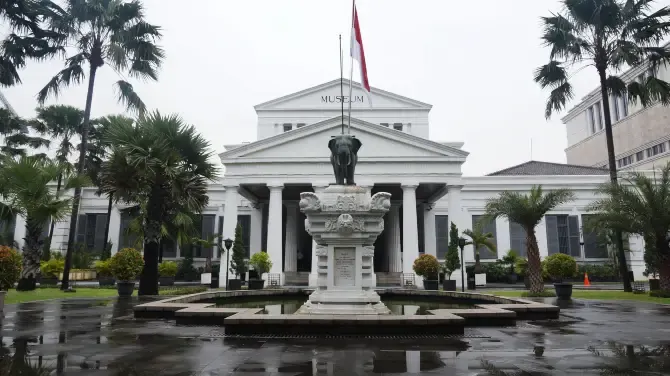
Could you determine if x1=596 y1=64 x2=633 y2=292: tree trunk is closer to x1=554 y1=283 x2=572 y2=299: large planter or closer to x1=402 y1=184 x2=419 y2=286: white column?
x1=554 y1=283 x2=572 y2=299: large planter

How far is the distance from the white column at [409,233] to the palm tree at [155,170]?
15526 millimetres

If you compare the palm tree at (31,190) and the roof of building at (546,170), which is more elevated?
the roof of building at (546,170)

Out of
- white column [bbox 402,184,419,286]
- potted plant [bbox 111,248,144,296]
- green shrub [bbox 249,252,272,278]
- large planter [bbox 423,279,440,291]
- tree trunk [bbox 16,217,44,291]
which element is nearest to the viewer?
potted plant [bbox 111,248,144,296]

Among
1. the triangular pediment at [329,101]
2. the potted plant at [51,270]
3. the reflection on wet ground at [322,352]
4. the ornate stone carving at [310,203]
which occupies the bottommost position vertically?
the reflection on wet ground at [322,352]

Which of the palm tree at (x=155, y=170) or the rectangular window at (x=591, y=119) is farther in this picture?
the rectangular window at (x=591, y=119)

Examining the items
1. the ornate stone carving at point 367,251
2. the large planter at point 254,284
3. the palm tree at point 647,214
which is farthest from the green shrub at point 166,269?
the palm tree at point 647,214

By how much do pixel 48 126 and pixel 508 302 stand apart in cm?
3382

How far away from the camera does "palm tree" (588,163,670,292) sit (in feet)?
66.4

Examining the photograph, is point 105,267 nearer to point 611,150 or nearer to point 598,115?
point 611,150

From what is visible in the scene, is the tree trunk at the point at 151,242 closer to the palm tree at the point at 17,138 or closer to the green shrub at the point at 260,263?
the green shrub at the point at 260,263

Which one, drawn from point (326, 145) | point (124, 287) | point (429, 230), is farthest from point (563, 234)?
point (124, 287)

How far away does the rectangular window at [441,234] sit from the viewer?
40.5 meters

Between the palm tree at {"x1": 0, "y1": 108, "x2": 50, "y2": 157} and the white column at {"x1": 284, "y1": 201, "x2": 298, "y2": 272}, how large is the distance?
63.5ft

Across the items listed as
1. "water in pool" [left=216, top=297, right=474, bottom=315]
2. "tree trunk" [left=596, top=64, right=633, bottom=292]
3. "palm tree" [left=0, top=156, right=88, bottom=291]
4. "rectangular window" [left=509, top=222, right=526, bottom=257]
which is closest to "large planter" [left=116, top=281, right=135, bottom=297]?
"palm tree" [left=0, top=156, right=88, bottom=291]
